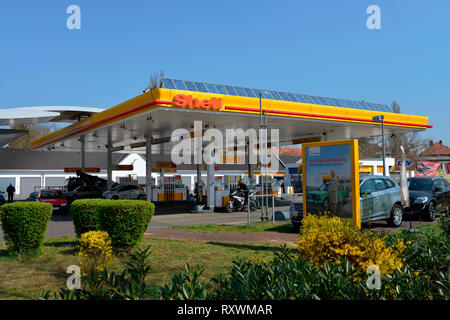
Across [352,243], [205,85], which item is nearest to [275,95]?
[205,85]

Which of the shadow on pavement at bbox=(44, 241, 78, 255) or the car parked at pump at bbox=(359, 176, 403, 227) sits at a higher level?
the car parked at pump at bbox=(359, 176, 403, 227)

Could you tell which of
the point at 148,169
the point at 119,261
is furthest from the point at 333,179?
the point at 148,169

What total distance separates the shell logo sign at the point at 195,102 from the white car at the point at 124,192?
12.4 meters

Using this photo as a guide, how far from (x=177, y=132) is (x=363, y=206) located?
53.8ft

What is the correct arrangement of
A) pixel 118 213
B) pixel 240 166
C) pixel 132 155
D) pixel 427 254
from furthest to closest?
pixel 240 166 → pixel 132 155 → pixel 118 213 → pixel 427 254

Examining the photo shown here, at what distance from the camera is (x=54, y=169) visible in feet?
152

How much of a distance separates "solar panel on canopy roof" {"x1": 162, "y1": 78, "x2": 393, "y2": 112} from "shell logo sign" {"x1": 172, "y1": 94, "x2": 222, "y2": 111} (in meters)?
0.65

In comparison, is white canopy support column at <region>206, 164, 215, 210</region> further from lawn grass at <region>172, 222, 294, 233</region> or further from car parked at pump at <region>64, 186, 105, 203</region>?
car parked at pump at <region>64, 186, 105, 203</region>

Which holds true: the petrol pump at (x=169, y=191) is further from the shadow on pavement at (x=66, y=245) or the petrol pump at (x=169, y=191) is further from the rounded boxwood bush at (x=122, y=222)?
the rounded boxwood bush at (x=122, y=222)

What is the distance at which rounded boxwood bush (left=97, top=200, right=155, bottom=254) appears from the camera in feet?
27.2

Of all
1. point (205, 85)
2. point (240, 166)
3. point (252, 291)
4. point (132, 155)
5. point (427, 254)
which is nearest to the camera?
point (252, 291)

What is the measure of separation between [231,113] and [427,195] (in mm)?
8987

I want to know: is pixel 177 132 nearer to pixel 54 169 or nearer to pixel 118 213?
pixel 118 213

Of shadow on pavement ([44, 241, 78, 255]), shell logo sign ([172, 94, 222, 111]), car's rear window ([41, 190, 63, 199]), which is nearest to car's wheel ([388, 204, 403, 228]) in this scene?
shell logo sign ([172, 94, 222, 111])
